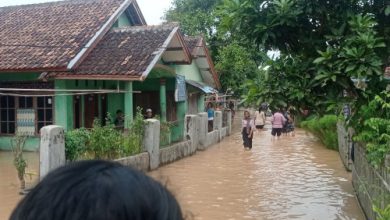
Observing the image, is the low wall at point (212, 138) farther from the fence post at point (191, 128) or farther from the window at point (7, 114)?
the window at point (7, 114)

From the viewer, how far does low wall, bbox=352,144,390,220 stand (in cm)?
567

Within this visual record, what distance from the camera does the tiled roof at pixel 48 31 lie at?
13.9m

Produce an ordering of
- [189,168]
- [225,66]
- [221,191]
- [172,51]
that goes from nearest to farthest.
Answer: [221,191] < [189,168] < [172,51] < [225,66]

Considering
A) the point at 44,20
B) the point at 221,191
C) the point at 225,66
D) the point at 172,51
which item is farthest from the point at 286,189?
the point at 225,66

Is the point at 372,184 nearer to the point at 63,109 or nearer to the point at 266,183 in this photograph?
the point at 266,183

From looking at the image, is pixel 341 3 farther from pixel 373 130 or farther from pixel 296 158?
A: pixel 296 158

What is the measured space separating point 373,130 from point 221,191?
4226 mm

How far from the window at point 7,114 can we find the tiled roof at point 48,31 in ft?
4.26

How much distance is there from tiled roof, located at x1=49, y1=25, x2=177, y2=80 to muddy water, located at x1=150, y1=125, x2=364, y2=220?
2.75 meters

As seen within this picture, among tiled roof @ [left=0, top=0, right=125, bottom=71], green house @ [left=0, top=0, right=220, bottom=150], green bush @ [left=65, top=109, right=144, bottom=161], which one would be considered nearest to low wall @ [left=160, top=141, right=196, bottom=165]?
green bush @ [left=65, top=109, right=144, bottom=161]

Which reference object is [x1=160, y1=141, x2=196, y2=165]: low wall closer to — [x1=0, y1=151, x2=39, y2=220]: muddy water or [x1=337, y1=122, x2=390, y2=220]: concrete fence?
[x1=0, y1=151, x2=39, y2=220]: muddy water

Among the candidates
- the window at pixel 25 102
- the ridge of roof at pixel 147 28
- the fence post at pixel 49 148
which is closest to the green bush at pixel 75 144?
the fence post at pixel 49 148

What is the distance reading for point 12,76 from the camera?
1467cm

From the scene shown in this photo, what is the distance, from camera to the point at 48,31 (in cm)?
1574
